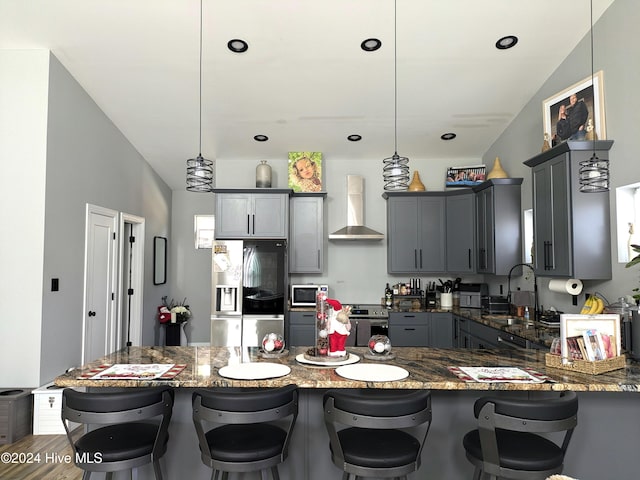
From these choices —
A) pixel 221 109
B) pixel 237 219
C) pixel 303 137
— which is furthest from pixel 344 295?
pixel 221 109

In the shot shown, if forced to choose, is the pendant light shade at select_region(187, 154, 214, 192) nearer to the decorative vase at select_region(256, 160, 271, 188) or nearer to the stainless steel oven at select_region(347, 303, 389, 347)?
the decorative vase at select_region(256, 160, 271, 188)

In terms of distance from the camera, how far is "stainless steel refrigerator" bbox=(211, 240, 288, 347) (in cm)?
492

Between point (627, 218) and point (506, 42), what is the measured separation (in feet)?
5.77

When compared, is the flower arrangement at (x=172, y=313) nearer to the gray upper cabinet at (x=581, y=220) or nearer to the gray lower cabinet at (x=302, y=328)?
the gray lower cabinet at (x=302, y=328)

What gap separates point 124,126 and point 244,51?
213 cm

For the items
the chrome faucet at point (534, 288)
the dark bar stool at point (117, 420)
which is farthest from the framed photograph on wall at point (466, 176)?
the dark bar stool at point (117, 420)

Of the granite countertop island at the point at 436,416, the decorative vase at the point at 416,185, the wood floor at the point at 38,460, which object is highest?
the decorative vase at the point at 416,185

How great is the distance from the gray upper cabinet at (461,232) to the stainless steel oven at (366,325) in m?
1.09

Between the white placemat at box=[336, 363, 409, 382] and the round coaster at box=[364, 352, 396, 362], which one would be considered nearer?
the white placemat at box=[336, 363, 409, 382]

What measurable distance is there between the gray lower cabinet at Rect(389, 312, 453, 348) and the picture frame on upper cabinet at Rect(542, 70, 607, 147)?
2206 mm

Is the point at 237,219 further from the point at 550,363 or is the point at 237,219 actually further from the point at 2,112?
the point at 550,363

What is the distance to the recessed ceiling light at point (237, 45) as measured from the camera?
12.3 feet

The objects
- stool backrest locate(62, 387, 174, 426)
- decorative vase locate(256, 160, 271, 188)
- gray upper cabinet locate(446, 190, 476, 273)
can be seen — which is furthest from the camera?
decorative vase locate(256, 160, 271, 188)

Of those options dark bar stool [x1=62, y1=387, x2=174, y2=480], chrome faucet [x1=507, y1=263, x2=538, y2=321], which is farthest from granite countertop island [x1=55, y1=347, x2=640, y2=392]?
chrome faucet [x1=507, y1=263, x2=538, y2=321]
